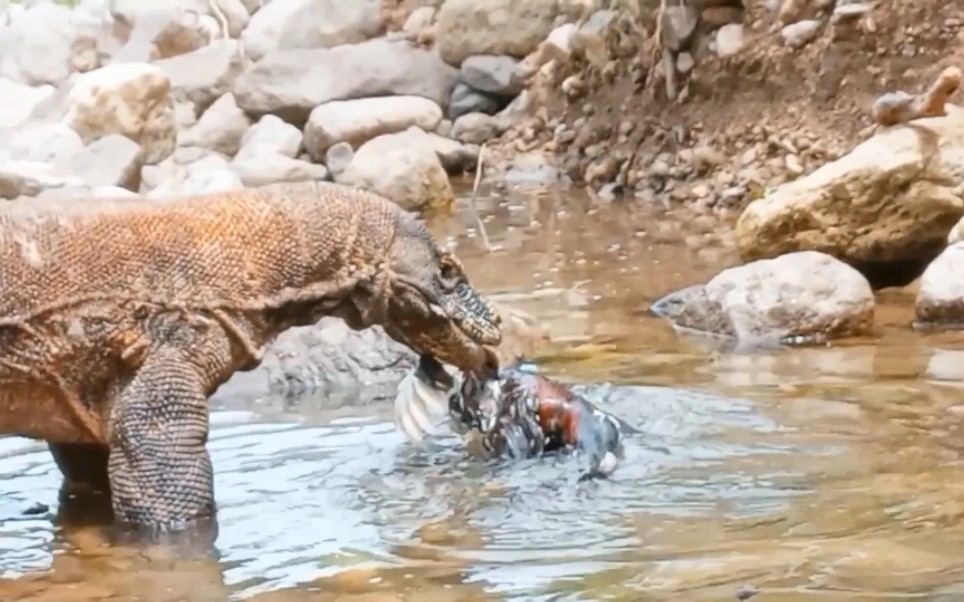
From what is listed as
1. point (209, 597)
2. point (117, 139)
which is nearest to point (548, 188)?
point (117, 139)

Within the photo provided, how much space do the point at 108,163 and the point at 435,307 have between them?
952 centimetres

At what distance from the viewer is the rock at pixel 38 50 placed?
23125mm

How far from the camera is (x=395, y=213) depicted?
16.6 ft

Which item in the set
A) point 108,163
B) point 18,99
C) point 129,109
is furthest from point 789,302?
point 18,99

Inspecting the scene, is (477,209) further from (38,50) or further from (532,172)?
(38,50)

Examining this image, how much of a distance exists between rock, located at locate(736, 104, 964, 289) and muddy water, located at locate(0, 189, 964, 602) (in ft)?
3.84

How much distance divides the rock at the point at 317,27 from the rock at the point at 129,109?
484cm

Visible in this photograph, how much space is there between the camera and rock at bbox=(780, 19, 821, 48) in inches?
496

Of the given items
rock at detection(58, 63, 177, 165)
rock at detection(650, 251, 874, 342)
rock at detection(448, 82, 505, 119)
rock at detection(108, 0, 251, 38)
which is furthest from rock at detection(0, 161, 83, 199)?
rock at detection(108, 0, 251, 38)

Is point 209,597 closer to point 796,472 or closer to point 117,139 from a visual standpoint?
point 796,472

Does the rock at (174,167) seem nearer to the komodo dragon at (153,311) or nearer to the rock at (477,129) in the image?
the rock at (477,129)

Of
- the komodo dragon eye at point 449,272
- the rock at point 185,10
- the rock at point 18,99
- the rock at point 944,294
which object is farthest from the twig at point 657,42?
the rock at point 185,10

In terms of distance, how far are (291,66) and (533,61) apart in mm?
2625

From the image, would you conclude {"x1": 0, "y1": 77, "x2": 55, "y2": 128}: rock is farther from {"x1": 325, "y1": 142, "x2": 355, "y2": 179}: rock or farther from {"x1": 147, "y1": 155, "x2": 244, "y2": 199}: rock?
{"x1": 147, "y1": 155, "x2": 244, "y2": 199}: rock
